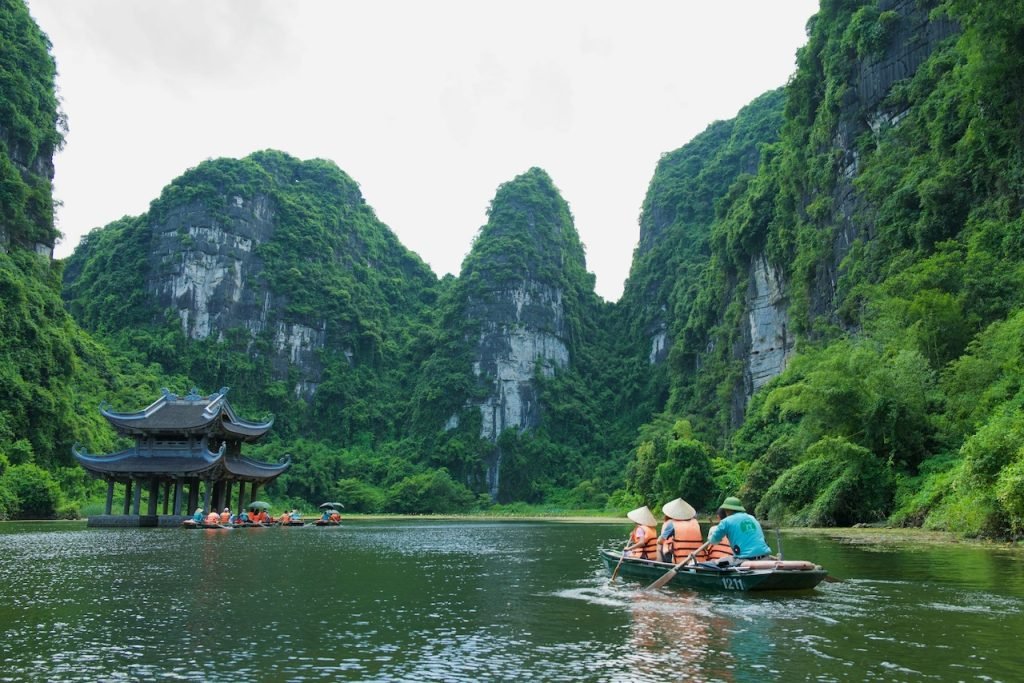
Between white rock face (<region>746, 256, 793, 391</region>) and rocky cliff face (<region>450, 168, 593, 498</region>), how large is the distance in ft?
109

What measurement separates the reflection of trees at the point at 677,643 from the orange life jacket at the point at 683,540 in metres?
1.74

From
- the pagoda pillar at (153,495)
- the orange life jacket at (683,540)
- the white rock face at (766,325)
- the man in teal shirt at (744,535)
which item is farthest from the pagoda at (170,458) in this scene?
the white rock face at (766,325)

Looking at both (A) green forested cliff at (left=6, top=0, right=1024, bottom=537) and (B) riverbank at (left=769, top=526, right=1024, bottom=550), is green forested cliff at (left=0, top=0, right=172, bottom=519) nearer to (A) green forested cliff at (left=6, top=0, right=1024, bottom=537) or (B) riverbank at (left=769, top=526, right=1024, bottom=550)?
(A) green forested cliff at (left=6, top=0, right=1024, bottom=537)

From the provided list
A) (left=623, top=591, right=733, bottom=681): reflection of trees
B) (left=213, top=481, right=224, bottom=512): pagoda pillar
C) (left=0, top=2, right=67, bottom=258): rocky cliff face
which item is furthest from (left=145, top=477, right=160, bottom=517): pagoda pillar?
(left=623, top=591, right=733, bottom=681): reflection of trees

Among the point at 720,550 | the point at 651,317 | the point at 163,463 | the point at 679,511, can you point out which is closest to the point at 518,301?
the point at 651,317

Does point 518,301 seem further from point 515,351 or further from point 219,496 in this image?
point 219,496

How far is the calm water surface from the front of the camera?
6.29 meters

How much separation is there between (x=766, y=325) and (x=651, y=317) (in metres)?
38.8

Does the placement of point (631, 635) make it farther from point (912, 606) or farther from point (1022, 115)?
point (1022, 115)

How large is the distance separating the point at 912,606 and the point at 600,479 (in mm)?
64231

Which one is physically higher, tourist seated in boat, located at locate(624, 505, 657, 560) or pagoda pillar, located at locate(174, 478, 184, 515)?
pagoda pillar, located at locate(174, 478, 184, 515)

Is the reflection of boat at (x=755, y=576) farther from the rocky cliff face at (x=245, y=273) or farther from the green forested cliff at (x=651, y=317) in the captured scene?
the rocky cliff face at (x=245, y=273)

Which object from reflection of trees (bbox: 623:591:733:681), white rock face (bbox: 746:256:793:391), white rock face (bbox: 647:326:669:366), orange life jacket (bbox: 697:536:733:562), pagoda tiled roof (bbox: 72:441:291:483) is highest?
white rock face (bbox: 647:326:669:366)

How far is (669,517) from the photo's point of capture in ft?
41.5
